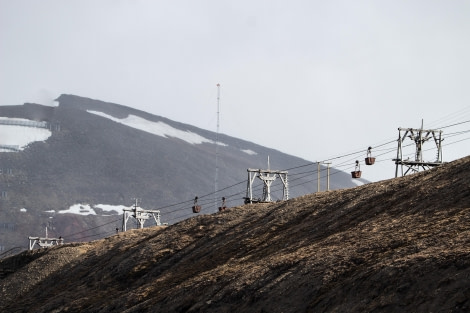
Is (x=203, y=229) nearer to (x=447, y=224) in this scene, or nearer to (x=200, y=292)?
(x=200, y=292)

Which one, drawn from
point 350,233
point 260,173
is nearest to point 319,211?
point 350,233

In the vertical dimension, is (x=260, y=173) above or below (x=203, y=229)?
above

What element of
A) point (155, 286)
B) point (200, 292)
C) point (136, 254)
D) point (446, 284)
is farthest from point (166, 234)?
point (446, 284)

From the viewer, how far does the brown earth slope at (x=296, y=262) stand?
22.5 meters

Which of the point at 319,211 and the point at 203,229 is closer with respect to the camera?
the point at 319,211

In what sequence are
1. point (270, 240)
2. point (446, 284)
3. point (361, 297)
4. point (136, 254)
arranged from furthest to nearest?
point (136, 254)
point (270, 240)
point (361, 297)
point (446, 284)

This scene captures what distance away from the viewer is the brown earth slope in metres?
22.5

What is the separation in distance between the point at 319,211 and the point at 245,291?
1158 cm

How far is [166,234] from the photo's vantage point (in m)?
50.2

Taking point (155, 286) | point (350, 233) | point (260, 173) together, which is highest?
point (260, 173)

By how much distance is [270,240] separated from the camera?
37.4 metres

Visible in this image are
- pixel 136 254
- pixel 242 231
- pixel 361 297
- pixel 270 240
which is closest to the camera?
pixel 361 297

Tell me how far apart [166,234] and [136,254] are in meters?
2.97

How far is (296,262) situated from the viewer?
2927 centimetres
